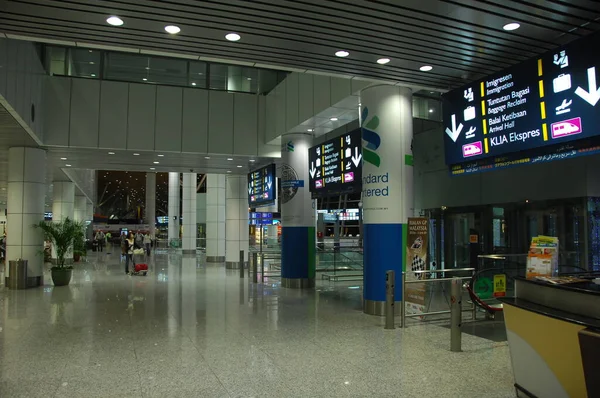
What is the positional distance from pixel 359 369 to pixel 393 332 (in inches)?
91.6

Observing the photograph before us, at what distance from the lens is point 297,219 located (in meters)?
14.4

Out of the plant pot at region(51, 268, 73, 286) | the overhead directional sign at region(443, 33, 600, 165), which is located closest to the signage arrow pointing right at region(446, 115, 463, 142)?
the overhead directional sign at region(443, 33, 600, 165)

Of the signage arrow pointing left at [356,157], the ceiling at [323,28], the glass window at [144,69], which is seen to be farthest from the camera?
the glass window at [144,69]

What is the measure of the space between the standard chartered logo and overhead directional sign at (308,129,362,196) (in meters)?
1.11

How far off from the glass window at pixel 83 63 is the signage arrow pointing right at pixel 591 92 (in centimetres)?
1376

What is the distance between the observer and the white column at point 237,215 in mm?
22234

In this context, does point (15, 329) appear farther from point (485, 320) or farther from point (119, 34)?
point (485, 320)

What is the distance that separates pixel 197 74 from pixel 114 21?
34.9 feet

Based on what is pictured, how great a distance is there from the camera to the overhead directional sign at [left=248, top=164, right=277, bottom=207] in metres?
16.5

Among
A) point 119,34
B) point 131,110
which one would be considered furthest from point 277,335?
point 131,110

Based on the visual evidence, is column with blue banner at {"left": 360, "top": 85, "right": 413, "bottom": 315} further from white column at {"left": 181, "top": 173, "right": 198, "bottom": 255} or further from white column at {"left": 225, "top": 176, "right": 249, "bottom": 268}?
white column at {"left": 181, "top": 173, "right": 198, "bottom": 255}

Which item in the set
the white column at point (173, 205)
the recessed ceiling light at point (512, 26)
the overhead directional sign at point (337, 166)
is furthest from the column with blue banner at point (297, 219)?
the white column at point (173, 205)

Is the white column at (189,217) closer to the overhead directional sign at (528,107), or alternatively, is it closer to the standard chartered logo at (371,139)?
the standard chartered logo at (371,139)

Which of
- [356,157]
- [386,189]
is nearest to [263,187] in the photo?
[356,157]
